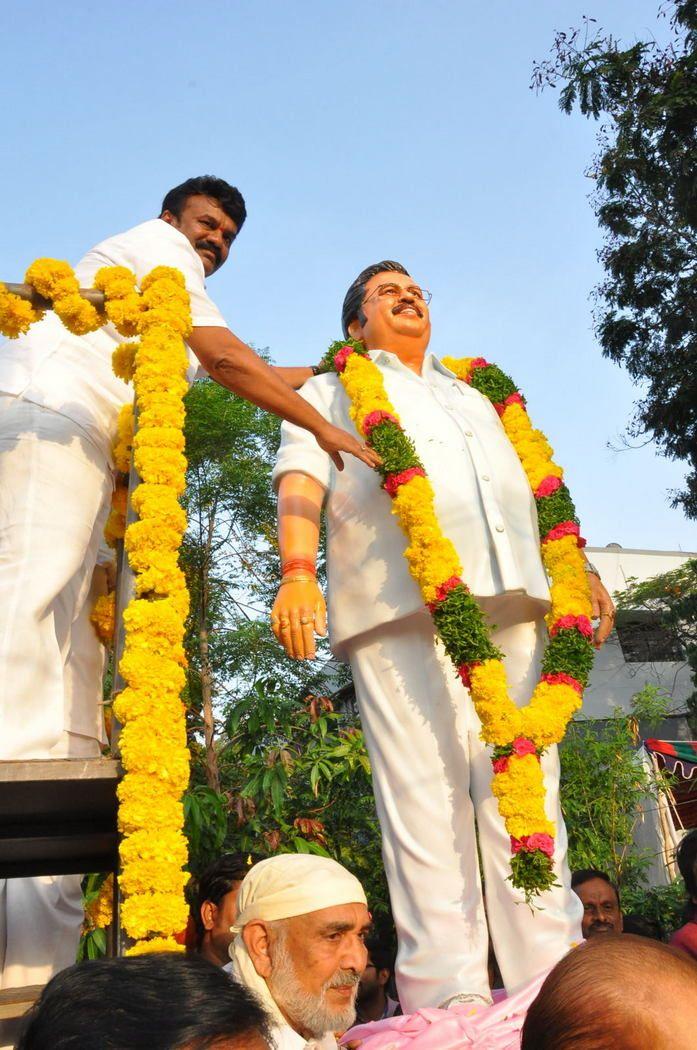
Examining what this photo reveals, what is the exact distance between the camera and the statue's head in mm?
4172

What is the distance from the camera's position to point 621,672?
18562 millimetres

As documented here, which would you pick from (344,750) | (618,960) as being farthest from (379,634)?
(344,750)

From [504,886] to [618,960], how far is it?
1.97 meters

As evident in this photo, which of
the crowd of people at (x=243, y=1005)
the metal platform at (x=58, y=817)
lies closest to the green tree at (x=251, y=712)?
the metal platform at (x=58, y=817)

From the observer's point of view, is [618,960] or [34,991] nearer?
[618,960]

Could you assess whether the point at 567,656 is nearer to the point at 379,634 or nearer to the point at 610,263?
the point at 379,634

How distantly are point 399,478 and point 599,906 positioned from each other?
260 centimetres

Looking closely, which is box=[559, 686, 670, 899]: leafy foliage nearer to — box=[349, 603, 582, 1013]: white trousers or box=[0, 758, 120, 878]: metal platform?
box=[349, 603, 582, 1013]: white trousers

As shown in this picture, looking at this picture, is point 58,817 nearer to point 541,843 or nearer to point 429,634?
point 429,634

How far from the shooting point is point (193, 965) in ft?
4.17

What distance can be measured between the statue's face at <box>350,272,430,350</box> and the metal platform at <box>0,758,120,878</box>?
81.3 inches

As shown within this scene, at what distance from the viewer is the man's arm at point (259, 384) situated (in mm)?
3324

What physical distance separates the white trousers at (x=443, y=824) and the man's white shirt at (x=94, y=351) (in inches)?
46.2

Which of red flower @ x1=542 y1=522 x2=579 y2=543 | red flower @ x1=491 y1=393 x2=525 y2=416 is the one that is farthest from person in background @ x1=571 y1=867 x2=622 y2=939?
red flower @ x1=491 y1=393 x2=525 y2=416
